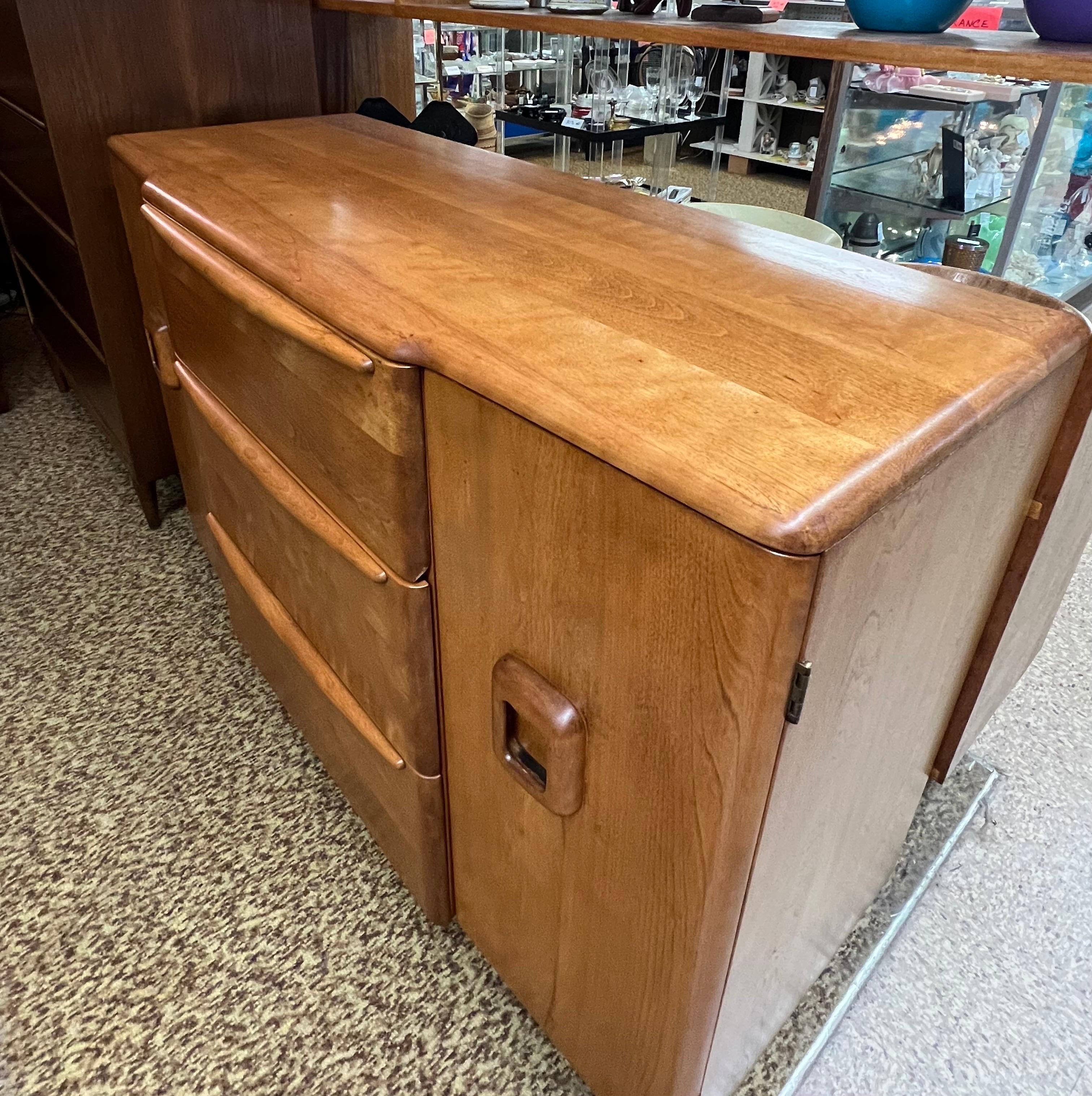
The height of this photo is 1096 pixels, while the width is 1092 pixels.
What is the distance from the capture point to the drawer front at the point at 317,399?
687mm

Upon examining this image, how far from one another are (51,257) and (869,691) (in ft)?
5.87

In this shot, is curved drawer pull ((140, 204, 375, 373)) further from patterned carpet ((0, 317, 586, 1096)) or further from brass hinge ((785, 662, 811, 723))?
patterned carpet ((0, 317, 586, 1096))

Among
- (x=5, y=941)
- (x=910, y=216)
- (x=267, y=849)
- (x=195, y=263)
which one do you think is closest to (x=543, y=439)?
(x=195, y=263)

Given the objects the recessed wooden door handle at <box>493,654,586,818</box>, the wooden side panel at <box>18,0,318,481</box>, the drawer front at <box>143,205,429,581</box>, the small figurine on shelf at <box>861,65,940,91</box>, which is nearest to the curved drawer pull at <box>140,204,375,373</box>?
the drawer front at <box>143,205,429,581</box>

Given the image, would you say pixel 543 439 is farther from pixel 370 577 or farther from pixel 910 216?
pixel 910 216

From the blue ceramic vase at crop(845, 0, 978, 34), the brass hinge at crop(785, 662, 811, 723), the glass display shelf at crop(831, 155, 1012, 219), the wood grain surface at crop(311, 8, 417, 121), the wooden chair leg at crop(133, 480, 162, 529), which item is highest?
the blue ceramic vase at crop(845, 0, 978, 34)

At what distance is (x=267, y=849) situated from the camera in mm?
1194

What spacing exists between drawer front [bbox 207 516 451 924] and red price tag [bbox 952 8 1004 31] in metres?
Result: 1.62

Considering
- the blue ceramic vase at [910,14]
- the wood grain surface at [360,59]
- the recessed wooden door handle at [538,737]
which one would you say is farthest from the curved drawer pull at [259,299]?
the wood grain surface at [360,59]

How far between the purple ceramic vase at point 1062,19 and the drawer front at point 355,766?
914 mm

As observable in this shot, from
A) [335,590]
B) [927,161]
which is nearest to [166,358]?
[335,590]

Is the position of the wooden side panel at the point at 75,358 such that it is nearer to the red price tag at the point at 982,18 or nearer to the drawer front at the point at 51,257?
the drawer front at the point at 51,257

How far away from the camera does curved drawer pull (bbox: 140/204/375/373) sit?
0.69 meters

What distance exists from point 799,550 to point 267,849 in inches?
39.8
